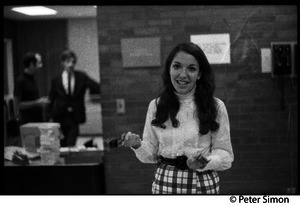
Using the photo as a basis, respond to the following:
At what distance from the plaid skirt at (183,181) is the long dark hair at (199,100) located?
22 cm

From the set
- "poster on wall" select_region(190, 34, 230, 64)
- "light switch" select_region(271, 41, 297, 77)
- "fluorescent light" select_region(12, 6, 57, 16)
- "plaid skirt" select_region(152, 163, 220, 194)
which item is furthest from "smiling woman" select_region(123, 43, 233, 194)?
"fluorescent light" select_region(12, 6, 57, 16)

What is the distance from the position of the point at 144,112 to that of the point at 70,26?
0.82 metres

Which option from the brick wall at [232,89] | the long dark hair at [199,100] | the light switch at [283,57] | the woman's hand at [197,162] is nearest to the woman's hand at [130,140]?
the long dark hair at [199,100]

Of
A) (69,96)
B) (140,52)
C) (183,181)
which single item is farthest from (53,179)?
(183,181)

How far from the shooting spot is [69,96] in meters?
3.47

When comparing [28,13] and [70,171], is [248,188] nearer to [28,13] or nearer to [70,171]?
[70,171]

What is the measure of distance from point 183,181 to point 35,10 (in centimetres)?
174

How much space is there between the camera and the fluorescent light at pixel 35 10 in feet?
10.6

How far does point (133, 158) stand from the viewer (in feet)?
10.9

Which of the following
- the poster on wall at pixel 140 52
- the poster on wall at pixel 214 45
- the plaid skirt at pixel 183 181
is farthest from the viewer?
the poster on wall at pixel 140 52

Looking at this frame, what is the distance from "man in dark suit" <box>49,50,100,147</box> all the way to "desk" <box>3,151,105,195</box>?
8.0 inches

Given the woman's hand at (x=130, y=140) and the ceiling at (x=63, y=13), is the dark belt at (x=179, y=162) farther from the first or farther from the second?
the ceiling at (x=63, y=13)

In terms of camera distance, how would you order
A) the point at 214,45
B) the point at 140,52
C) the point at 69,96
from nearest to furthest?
the point at 214,45 → the point at 140,52 → the point at 69,96

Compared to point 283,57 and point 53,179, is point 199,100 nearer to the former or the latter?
point 283,57
